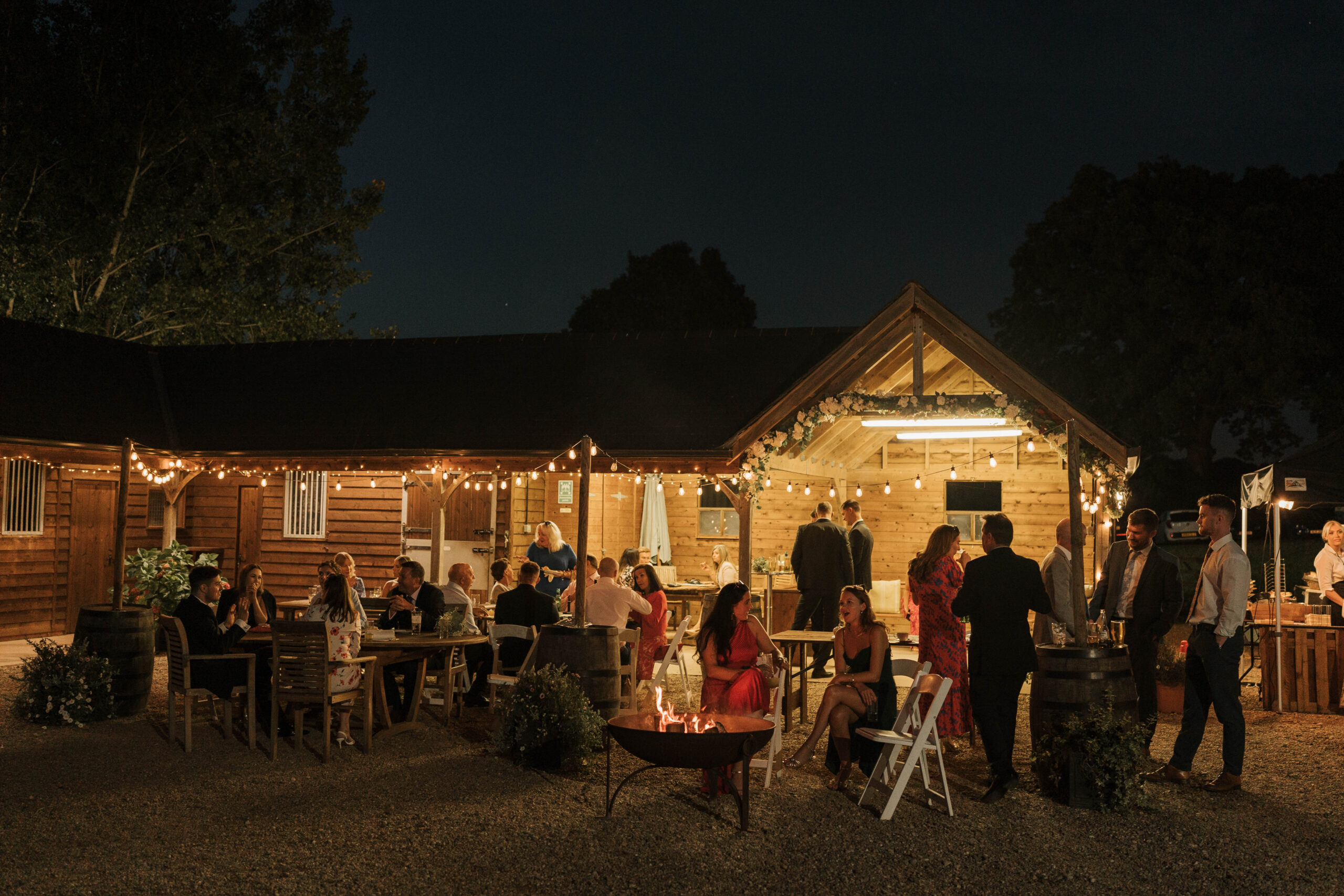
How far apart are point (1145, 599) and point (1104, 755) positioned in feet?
6.21

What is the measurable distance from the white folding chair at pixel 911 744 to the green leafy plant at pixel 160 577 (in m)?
8.81

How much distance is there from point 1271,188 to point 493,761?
1049 inches

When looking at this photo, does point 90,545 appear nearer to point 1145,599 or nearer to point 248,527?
point 248,527

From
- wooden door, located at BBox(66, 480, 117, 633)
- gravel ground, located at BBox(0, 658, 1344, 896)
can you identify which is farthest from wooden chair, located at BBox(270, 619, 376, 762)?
wooden door, located at BBox(66, 480, 117, 633)

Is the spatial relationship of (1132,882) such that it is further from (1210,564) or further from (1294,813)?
(1210,564)

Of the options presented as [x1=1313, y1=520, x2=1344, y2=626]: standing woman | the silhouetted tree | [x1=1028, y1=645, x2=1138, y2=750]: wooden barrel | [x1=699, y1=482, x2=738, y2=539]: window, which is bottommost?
[x1=1028, y1=645, x2=1138, y2=750]: wooden barrel

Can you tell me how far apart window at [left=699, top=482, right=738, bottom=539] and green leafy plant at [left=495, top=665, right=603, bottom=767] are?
30.5 feet

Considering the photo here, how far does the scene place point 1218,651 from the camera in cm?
650

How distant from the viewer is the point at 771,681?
721 centimetres

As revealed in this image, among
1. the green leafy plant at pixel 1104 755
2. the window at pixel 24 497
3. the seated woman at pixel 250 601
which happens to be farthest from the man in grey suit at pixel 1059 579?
the window at pixel 24 497

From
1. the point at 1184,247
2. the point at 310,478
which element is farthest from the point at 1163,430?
the point at 310,478

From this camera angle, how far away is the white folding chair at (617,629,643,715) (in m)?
8.41

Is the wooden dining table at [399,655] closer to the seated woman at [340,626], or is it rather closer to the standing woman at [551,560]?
the seated woman at [340,626]

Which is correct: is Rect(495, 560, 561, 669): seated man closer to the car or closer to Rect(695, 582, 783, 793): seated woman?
Rect(695, 582, 783, 793): seated woman
